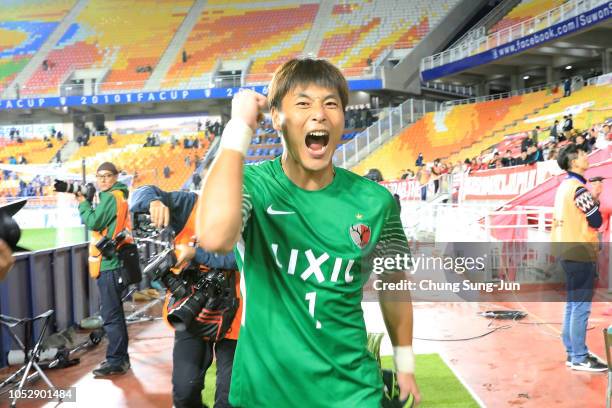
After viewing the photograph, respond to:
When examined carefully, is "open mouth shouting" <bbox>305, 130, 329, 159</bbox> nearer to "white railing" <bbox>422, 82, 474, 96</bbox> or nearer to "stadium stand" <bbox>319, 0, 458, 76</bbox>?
"stadium stand" <bbox>319, 0, 458, 76</bbox>

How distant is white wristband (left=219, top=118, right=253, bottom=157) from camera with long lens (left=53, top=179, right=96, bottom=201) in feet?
13.3

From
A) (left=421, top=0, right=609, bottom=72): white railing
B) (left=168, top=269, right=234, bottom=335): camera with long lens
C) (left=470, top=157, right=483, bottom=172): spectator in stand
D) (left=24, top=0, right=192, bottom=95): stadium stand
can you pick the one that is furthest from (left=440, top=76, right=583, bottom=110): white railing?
(left=168, top=269, right=234, bottom=335): camera with long lens

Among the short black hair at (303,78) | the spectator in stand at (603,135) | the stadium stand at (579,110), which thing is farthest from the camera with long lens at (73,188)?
the stadium stand at (579,110)

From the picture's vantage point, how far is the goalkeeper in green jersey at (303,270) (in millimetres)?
1576

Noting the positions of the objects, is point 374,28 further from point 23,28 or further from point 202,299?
point 202,299

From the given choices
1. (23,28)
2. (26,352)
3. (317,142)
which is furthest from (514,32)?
(23,28)

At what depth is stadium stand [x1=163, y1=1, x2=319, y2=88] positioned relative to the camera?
108ft

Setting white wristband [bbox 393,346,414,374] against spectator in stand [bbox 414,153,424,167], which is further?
spectator in stand [bbox 414,153,424,167]

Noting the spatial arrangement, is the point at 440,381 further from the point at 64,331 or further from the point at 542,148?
the point at 542,148

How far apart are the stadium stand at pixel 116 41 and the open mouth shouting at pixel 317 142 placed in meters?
33.1

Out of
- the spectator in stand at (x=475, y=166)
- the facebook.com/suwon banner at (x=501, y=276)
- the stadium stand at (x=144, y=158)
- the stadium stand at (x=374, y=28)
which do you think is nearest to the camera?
the facebook.com/suwon banner at (x=501, y=276)

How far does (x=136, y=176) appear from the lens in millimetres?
25703

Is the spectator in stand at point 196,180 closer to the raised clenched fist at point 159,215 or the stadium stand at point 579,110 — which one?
the stadium stand at point 579,110

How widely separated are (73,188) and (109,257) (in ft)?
2.28
